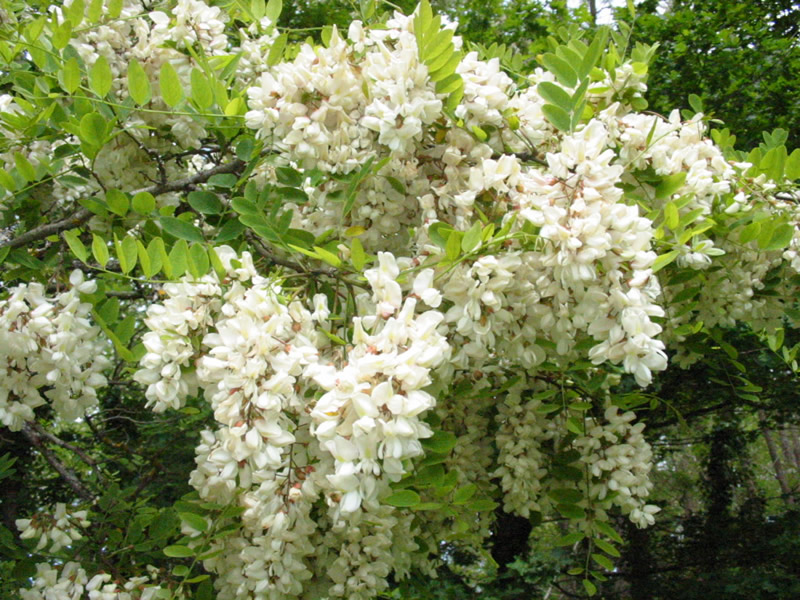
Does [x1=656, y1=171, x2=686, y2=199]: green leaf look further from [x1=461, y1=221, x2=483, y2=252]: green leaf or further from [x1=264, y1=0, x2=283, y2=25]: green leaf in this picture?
[x1=264, y1=0, x2=283, y2=25]: green leaf

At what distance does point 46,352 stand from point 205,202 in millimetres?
430

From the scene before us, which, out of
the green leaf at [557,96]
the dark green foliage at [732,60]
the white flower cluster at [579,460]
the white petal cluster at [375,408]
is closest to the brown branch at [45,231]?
the white petal cluster at [375,408]

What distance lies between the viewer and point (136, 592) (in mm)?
1615

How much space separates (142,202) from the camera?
1415 mm

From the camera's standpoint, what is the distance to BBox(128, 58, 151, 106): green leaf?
4.39 ft

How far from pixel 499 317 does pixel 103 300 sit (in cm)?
88

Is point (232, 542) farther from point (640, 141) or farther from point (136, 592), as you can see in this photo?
point (640, 141)

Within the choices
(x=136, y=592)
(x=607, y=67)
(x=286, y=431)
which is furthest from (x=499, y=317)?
(x=136, y=592)

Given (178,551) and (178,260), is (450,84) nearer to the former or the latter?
(178,260)

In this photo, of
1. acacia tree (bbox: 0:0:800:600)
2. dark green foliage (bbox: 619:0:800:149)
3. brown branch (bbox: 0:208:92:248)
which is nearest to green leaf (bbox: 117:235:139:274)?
acacia tree (bbox: 0:0:800:600)

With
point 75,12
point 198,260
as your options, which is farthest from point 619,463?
point 75,12

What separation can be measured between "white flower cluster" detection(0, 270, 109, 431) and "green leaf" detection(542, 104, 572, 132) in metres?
0.96

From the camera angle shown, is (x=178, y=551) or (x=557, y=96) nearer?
(x=557, y=96)

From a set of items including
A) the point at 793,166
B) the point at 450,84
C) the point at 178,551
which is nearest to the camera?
the point at 450,84
